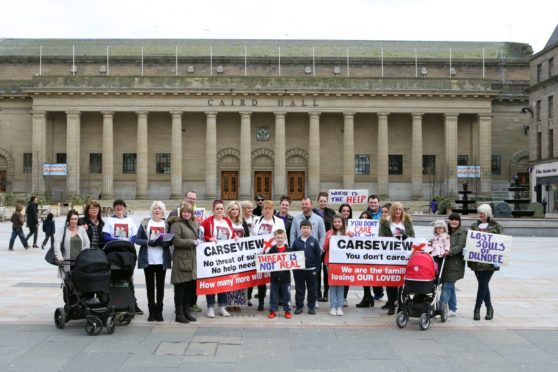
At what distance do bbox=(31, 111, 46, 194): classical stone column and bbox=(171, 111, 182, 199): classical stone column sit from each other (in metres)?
12.1

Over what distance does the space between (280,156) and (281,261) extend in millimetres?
49246

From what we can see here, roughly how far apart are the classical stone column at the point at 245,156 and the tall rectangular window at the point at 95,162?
14019 mm

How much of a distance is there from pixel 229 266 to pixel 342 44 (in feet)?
208

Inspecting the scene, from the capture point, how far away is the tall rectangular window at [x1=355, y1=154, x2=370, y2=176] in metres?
64.3

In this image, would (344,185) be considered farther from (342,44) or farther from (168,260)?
(168,260)

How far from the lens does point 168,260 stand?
1192 cm

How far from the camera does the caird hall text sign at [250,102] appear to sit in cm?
6119

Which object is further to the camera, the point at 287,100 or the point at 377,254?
the point at 287,100

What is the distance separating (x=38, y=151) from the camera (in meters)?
61.5

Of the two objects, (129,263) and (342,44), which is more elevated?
(342,44)

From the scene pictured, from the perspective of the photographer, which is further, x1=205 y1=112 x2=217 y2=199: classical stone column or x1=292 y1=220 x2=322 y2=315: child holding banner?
x1=205 y1=112 x2=217 y2=199: classical stone column

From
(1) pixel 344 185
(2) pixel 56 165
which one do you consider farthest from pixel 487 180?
(2) pixel 56 165

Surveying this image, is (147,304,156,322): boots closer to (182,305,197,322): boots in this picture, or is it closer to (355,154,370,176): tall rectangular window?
(182,305,197,322): boots

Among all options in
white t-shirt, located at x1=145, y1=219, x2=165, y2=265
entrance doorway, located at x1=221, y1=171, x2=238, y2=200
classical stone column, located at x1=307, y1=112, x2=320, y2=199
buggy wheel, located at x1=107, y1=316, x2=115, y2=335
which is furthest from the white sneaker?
entrance doorway, located at x1=221, y1=171, x2=238, y2=200
